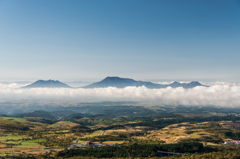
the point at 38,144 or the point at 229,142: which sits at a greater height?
the point at 38,144

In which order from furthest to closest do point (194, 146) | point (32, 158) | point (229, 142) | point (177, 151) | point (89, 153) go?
point (229, 142)
point (194, 146)
point (177, 151)
point (89, 153)
point (32, 158)

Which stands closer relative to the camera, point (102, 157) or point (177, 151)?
point (102, 157)

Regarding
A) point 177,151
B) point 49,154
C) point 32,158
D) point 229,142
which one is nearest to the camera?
point 32,158

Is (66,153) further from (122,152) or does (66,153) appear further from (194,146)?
(194,146)

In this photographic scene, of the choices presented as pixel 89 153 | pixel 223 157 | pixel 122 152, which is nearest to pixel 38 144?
pixel 89 153

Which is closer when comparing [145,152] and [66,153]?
[66,153]

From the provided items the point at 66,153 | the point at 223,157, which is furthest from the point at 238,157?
the point at 66,153

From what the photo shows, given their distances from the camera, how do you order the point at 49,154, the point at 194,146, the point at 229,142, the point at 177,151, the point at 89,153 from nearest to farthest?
the point at 49,154, the point at 89,153, the point at 177,151, the point at 194,146, the point at 229,142

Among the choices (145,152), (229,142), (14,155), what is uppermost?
(14,155)

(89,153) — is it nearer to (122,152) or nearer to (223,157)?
(122,152)
